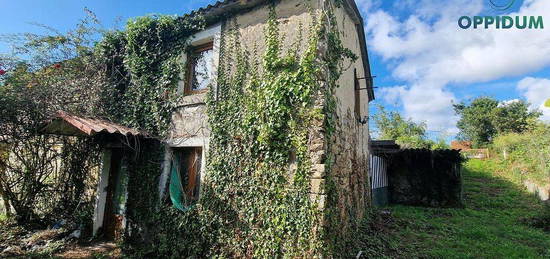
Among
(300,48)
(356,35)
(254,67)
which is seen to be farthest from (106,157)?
(356,35)

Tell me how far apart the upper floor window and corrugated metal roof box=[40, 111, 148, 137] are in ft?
5.22

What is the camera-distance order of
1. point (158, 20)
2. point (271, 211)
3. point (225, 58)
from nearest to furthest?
point (271, 211)
point (225, 58)
point (158, 20)

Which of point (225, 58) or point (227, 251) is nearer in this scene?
point (227, 251)

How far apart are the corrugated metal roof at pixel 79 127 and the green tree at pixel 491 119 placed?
3067cm

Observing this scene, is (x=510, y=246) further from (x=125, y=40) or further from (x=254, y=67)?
(x=125, y=40)

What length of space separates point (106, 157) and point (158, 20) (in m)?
3.82

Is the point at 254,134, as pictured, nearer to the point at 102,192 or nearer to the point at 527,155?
the point at 102,192

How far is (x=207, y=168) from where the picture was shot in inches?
221

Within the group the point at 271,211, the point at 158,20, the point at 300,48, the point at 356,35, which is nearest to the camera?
the point at 271,211

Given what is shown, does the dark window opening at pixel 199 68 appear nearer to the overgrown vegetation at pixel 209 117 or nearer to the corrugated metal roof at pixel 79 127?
the overgrown vegetation at pixel 209 117

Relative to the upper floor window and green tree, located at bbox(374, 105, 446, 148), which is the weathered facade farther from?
green tree, located at bbox(374, 105, 446, 148)

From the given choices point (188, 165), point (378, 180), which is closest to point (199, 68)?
point (188, 165)

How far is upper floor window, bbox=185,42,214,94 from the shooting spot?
6.44 meters

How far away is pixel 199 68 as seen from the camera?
668 centimetres
